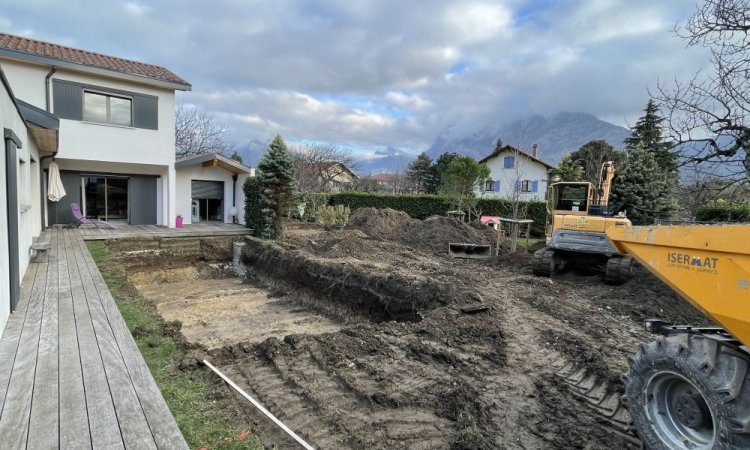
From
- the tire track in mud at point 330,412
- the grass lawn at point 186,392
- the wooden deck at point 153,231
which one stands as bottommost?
the tire track in mud at point 330,412

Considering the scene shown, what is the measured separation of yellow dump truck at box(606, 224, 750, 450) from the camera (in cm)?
241

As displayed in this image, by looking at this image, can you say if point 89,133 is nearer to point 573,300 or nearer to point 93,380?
point 93,380

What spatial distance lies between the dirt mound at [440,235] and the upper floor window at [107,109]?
1128 centimetres

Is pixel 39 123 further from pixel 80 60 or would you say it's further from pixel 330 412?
pixel 330 412

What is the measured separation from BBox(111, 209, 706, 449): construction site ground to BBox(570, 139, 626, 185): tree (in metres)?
14.6

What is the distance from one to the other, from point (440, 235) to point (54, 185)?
13552 millimetres

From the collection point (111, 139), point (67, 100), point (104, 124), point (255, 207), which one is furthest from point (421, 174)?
point (67, 100)

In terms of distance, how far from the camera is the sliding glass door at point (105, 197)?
16.0 m

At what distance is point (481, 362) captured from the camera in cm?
511

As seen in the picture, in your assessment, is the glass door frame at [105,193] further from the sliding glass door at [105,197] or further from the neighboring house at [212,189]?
the neighboring house at [212,189]

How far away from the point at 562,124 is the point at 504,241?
27943mm

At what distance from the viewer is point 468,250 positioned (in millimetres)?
14328

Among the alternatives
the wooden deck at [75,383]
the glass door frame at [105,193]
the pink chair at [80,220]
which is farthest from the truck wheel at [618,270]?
the glass door frame at [105,193]

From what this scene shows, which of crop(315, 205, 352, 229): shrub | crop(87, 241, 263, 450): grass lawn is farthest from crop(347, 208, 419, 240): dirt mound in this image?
crop(87, 241, 263, 450): grass lawn
